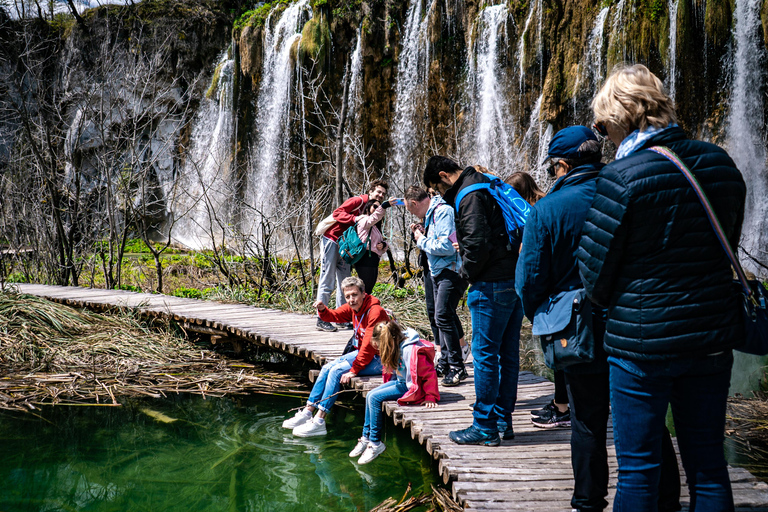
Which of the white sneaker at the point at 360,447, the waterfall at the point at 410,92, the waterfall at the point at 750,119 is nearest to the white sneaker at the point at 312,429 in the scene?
the white sneaker at the point at 360,447

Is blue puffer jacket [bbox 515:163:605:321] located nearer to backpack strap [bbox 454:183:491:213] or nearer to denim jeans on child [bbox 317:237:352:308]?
backpack strap [bbox 454:183:491:213]

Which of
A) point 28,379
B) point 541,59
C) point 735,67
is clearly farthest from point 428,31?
point 28,379

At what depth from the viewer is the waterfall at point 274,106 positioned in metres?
20.3

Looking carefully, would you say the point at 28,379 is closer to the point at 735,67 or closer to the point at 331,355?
the point at 331,355

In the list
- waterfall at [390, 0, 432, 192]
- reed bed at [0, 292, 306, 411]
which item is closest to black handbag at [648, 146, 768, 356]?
reed bed at [0, 292, 306, 411]

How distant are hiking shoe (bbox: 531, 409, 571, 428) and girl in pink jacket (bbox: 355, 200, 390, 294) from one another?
279cm

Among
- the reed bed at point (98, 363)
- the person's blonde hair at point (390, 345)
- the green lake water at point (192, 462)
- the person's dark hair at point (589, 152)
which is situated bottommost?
the green lake water at point (192, 462)

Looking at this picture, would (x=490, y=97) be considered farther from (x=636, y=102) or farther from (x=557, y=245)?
(x=636, y=102)

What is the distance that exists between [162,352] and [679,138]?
683 cm

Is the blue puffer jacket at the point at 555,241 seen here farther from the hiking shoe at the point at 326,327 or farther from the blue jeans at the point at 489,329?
the hiking shoe at the point at 326,327

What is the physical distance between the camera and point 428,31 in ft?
59.3

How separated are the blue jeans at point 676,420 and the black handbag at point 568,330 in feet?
0.76

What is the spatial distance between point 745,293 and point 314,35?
62.2 ft

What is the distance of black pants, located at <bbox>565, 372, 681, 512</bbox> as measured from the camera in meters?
2.52
